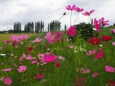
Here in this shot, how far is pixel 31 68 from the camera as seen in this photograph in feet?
19.3

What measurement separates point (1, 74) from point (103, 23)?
92.1 inches

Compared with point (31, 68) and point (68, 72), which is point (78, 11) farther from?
point (31, 68)

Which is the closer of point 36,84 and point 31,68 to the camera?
point 36,84

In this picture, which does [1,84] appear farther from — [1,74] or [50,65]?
[50,65]

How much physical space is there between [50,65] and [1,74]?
90cm

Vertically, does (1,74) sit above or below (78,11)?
below

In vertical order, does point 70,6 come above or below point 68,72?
above

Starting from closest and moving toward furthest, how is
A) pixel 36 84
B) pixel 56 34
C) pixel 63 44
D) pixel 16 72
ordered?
pixel 56 34 → pixel 36 84 → pixel 16 72 → pixel 63 44

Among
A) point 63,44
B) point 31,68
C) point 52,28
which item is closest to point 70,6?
point 52,28

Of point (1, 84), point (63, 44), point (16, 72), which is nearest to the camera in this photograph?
point (1, 84)

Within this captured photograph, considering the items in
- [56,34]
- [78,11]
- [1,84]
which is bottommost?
[1,84]

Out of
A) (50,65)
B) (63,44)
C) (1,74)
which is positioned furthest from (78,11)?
(63,44)

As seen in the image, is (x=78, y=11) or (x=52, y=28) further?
(x=52, y=28)

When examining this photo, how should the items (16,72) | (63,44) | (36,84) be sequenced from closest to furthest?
(36,84)
(16,72)
(63,44)
